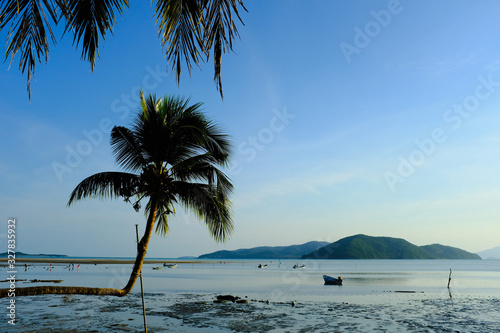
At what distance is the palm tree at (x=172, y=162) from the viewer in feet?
33.6

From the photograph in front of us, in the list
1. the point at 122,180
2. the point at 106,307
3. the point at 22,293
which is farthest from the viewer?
the point at 106,307

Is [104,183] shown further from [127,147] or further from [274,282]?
[274,282]

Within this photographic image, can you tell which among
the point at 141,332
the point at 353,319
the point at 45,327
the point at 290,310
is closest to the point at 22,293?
the point at 141,332

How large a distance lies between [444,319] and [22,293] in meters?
24.2

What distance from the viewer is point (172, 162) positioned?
1073 centimetres

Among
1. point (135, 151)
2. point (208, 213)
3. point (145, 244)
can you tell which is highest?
point (135, 151)

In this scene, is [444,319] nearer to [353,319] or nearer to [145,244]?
[353,319]

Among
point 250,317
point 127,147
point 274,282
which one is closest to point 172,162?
point 127,147

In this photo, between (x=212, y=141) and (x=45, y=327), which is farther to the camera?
(x=45, y=327)

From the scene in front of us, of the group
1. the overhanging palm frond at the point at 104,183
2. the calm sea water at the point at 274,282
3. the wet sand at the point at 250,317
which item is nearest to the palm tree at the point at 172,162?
the overhanging palm frond at the point at 104,183

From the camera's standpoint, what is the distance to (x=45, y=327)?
16734 mm

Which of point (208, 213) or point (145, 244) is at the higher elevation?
point (208, 213)

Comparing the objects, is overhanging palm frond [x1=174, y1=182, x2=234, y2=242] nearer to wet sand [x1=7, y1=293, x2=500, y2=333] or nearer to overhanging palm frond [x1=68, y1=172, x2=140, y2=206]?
overhanging palm frond [x1=68, y1=172, x2=140, y2=206]

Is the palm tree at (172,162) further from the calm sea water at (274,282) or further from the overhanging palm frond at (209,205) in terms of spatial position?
the calm sea water at (274,282)
